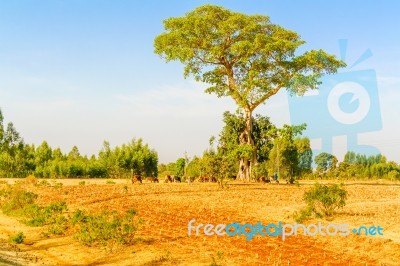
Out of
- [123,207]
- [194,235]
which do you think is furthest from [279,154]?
[194,235]

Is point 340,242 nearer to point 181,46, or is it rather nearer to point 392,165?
point 181,46

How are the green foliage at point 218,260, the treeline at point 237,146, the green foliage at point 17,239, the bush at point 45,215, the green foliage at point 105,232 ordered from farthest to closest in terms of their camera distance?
the treeline at point 237,146 < the bush at point 45,215 < the green foliage at point 17,239 < the green foliage at point 105,232 < the green foliage at point 218,260

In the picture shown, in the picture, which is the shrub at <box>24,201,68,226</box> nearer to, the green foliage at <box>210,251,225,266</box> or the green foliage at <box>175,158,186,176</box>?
the green foliage at <box>210,251,225,266</box>

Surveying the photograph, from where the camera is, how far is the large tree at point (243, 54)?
33.6 meters

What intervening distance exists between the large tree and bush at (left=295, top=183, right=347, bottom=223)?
18.1 metres

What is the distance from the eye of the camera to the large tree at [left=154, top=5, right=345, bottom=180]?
110ft

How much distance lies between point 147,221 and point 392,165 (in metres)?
61.2

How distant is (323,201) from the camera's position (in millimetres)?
15594

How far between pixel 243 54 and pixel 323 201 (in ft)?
66.8

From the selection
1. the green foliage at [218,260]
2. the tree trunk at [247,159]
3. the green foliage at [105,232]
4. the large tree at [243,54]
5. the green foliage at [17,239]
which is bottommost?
the green foliage at [218,260]

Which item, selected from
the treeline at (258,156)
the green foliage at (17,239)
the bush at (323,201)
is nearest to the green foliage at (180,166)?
the treeline at (258,156)

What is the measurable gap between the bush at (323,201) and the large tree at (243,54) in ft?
59.5

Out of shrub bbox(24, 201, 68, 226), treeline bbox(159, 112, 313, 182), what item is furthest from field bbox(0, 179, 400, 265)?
treeline bbox(159, 112, 313, 182)

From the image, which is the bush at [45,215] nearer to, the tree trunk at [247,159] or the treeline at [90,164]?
the tree trunk at [247,159]
